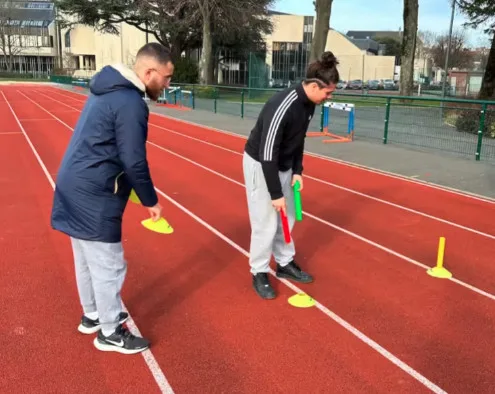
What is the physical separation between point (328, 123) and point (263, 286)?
42.9 ft

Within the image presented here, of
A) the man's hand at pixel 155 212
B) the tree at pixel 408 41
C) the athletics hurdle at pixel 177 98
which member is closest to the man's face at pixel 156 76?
the man's hand at pixel 155 212

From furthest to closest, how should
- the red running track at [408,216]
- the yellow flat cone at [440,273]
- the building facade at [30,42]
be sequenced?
the building facade at [30,42]
the red running track at [408,216]
the yellow flat cone at [440,273]

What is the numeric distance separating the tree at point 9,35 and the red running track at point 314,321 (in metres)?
87.5

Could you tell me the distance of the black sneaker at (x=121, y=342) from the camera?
3.60 m

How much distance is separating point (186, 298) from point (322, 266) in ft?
5.06

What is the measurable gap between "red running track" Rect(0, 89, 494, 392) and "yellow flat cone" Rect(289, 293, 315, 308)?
92 mm

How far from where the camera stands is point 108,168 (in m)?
3.14

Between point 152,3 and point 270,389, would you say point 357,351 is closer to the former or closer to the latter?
point 270,389

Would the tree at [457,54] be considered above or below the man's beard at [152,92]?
above

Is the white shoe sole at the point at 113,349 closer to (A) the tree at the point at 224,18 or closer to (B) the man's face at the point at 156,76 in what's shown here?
(B) the man's face at the point at 156,76

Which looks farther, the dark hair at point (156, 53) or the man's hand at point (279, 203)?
the man's hand at point (279, 203)

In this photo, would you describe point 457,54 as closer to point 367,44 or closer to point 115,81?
point 367,44

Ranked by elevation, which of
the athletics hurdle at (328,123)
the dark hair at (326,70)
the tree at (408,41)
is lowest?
the athletics hurdle at (328,123)

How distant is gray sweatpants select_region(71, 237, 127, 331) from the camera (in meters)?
3.30
